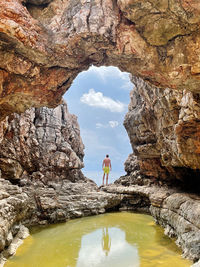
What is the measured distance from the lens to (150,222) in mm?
13977

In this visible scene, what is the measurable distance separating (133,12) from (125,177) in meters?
21.6

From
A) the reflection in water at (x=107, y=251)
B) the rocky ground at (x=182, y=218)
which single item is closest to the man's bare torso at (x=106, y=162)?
the rocky ground at (x=182, y=218)

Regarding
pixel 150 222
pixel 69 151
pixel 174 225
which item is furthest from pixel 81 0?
pixel 69 151

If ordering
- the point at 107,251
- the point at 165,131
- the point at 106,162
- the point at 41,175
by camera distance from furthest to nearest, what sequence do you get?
the point at 106,162
the point at 41,175
the point at 165,131
the point at 107,251

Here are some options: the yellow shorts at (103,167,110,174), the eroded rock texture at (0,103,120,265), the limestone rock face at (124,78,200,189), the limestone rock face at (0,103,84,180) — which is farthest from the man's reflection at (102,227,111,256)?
the yellow shorts at (103,167,110,174)

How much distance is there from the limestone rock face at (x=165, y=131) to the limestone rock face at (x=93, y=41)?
242cm

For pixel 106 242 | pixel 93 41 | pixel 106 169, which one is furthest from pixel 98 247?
pixel 106 169

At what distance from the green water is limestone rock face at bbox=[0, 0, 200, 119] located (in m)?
7.09

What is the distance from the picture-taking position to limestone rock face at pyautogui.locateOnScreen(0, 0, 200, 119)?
6012 mm

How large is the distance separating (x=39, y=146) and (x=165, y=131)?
518 inches

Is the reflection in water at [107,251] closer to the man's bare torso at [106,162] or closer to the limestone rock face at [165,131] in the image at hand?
the limestone rock face at [165,131]

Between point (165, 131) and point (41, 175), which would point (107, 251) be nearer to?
point (165, 131)

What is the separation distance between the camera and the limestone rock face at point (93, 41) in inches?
237

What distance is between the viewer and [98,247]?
355 inches
